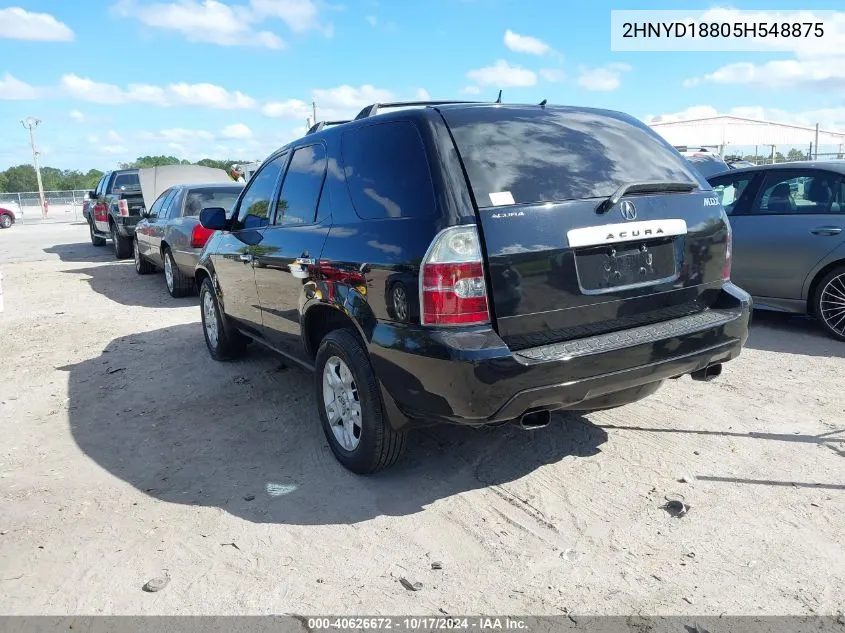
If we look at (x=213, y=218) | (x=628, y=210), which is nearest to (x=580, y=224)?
(x=628, y=210)

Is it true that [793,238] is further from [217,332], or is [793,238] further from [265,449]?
[217,332]

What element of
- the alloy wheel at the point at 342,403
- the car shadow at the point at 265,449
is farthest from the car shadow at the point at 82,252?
the alloy wheel at the point at 342,403

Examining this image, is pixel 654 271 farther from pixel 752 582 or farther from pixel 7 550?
pixel 7 550

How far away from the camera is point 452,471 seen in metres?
3.76

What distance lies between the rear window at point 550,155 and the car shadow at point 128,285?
23.0 ft

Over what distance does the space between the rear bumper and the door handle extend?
343cm

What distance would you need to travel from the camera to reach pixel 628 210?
127 inches

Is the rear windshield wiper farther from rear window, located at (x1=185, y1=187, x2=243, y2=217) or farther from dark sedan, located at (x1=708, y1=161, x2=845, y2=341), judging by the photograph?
rear window, located at (x1=185, y1=187, x2=243, y2=217)

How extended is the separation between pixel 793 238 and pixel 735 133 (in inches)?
1500

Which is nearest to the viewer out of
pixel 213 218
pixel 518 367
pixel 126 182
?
pixel 518 367

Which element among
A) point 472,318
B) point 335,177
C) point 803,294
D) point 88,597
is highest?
point 335,177

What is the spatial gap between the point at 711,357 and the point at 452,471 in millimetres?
1504

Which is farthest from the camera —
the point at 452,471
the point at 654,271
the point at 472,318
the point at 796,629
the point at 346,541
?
the point at 452,471

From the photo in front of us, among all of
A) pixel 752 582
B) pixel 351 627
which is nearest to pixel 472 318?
pixel 351 627
